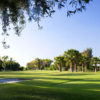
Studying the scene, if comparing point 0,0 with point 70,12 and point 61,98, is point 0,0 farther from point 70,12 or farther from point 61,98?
point 61,98

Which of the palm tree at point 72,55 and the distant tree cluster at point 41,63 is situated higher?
the palm tree at point 72,55

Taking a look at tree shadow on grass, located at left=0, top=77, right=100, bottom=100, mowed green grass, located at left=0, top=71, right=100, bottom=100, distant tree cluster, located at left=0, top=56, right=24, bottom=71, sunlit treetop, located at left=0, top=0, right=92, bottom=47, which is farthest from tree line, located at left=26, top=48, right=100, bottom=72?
sunlit treetop, located at left=0, top=0, right=92, bottom=47

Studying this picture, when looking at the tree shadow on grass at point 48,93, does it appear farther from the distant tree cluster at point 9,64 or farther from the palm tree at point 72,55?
the distant tree cluster at point 9,64

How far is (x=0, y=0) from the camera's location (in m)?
6.18

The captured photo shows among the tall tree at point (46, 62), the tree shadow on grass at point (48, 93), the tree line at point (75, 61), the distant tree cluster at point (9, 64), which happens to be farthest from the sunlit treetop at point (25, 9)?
the tall tree at point (46, 62)

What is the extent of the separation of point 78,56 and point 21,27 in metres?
48.2

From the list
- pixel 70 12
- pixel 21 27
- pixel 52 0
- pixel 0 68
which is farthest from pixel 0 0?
pixel 0 68

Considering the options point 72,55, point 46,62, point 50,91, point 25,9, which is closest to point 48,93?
point 50,91

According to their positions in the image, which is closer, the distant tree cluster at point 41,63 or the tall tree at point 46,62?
the tall tree at point 46,62

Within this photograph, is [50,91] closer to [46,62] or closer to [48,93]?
[48,93]

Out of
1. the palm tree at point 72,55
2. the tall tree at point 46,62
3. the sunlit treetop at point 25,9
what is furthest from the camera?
the tall tree at point 46,62

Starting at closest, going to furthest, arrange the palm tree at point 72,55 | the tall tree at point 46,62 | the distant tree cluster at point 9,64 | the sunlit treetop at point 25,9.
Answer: the sunlit treetop at point 25,9 → the palm tree at point 72,55 → the distant tree cluster at point 9,64 → the tall tree at point 46,62

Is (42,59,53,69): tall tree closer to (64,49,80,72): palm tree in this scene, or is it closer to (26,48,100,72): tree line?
(26,48,100,72): tree line

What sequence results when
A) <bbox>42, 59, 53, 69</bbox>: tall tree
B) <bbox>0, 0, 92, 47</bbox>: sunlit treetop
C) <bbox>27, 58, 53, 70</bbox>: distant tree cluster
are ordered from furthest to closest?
1. <bbox>27, 58, 53, 70</bbox>: distant tree cluster
2. <bbox>42, 59, 53, 69</bbox>: tall tree
3. <bbox>0, 0, 92, 47</bbox>: sunlit treetop
